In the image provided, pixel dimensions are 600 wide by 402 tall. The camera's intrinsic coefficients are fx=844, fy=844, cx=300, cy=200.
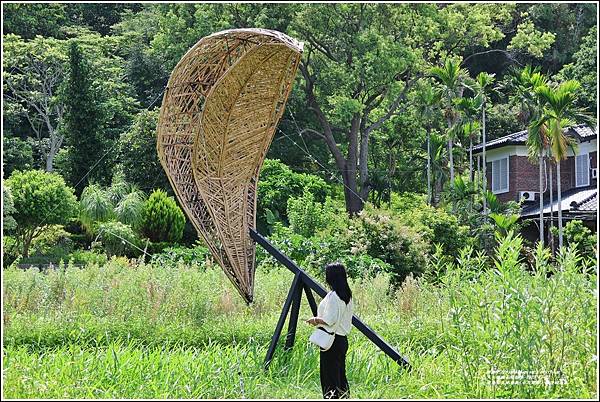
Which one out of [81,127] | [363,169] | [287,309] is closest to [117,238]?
[81,127]

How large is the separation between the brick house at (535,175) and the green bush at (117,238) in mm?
10672

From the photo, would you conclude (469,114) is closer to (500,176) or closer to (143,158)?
(500,176)

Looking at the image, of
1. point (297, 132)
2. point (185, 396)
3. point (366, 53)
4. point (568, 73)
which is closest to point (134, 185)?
point (297, 132)

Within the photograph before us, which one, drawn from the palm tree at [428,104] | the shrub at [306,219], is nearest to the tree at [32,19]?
the palm tree at [428,104]

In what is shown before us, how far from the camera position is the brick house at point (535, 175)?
23.5 metres

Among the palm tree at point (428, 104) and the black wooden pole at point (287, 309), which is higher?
the palm tree at point (428, 104)

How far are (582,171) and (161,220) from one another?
12.1 m

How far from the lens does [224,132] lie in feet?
25.3

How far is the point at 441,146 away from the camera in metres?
25.3

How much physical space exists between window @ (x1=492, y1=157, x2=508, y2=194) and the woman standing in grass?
20189 millimetres

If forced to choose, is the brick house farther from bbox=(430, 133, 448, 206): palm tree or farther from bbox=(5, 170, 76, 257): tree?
bbox=(5, 170, 76, 257): tree

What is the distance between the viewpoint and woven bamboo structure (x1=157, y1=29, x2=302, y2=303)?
7309 mm

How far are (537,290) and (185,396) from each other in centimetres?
271

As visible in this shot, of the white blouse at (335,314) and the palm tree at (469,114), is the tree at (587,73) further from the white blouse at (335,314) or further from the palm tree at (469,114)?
the white blouse at (335,314)
